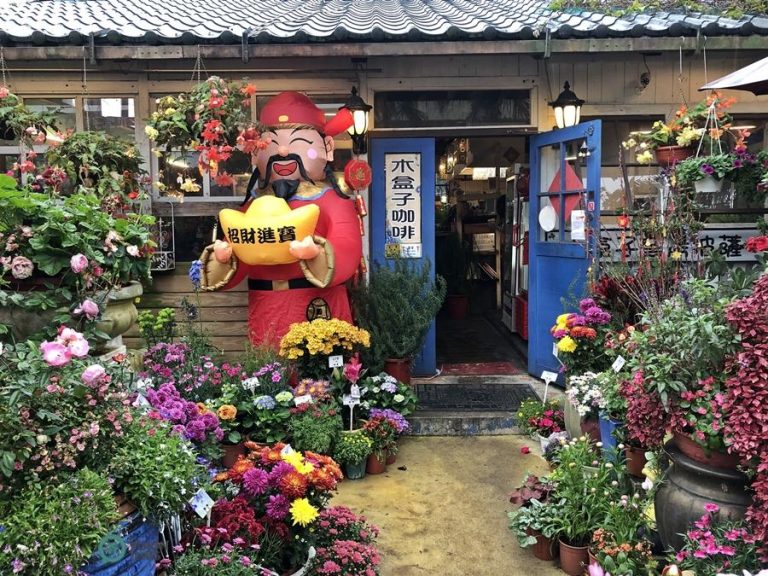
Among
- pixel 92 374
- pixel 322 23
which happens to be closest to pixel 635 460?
pixel 92 374

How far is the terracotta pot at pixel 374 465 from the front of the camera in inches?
183

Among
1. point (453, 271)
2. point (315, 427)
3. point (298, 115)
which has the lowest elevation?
point (315, 427)

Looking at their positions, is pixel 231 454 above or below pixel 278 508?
below

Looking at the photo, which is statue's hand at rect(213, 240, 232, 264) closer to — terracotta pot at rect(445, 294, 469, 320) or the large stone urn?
the large stone urn

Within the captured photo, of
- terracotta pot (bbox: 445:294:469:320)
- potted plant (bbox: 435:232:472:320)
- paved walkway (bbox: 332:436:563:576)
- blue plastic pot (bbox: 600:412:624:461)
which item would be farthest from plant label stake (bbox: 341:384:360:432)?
terracotta pot (bbox: 445:294:469:320)

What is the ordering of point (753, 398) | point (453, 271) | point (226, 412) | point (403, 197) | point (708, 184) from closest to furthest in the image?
point (753, 398) → point (226, 412) → point (708, 184) → point (403, 197) → point (453, 271)

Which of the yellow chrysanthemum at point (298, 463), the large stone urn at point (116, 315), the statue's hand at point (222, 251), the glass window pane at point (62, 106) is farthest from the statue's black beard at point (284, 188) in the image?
the yellow chrysanthemum at point (298, 463)

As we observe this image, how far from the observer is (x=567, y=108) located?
585 cm

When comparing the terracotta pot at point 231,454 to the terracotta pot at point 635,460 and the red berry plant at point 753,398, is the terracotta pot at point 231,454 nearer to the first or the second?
the terracotta pot at point 635,460

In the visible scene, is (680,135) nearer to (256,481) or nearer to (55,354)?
(256,481)

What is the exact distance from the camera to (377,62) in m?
6.12

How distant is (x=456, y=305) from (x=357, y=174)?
5227 mm

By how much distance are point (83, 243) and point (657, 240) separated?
4034 millimetres

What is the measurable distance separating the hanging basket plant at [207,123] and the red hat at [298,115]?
586mm
